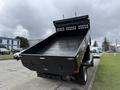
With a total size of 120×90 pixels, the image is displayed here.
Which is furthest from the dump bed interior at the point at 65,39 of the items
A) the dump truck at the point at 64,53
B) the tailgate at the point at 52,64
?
the tailgate at the point at 52,64

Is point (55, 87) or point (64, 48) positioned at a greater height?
point (64, 48)

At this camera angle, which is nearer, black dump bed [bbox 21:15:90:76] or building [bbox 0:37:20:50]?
black dump bed [bbox 21:15:90:76]

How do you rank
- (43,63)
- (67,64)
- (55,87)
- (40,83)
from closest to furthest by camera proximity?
(67,64) < (43,63) < (55,87) < (40,83)

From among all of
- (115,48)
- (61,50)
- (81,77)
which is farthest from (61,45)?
Answer: (115,48)

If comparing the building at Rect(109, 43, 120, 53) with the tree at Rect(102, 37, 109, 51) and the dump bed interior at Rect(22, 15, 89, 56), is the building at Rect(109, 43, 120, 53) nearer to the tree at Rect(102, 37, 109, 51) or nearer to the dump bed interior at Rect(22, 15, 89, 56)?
the tree at Rect(102, 37, 109, 51)

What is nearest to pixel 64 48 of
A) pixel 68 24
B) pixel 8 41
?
pixel 68 24

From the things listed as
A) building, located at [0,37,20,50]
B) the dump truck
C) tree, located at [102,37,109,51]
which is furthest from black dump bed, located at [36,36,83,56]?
tree, located at [102,37,109,51]

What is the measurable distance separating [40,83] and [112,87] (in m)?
3.03

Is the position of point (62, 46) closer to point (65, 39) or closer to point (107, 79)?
point (65, 39)

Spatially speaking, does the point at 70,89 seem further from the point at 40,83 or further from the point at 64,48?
the point at 64,48

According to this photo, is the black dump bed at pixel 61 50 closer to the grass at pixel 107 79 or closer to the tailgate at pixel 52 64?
the tailgate at pixel 52 64

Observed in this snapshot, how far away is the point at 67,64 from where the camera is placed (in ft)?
16.4

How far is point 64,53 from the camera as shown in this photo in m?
7.19

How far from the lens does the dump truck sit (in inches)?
203
